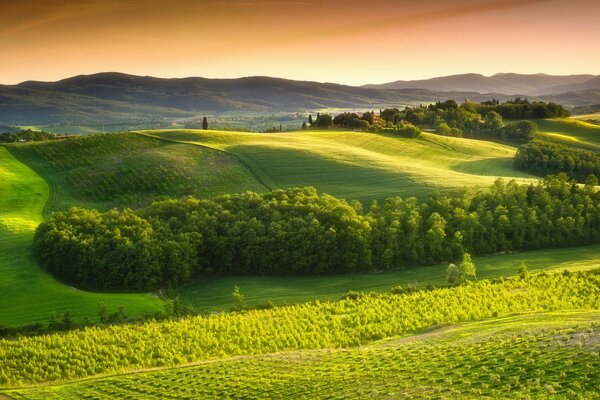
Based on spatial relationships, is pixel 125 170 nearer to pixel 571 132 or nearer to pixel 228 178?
pixel 228 178

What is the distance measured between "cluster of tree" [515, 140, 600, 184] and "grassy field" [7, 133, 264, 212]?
63070 mm

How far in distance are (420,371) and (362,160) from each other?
264ft

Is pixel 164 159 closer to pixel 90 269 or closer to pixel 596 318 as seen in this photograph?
pixel 90 269

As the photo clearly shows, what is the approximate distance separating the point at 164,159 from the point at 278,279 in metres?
42.1

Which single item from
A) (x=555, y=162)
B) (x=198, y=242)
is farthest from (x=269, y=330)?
(x=555, y=162)

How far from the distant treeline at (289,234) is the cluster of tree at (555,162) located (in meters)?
44.1

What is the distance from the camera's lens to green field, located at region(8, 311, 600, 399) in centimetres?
2673

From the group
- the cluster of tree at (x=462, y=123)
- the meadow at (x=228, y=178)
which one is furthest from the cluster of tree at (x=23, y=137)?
the cluster of tree at (x=462, y=123)

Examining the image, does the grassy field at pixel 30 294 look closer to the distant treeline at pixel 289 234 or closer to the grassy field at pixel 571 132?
the distant treeline at pixel 289 234

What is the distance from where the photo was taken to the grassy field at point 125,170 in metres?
93.8

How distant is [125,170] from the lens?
100125mm

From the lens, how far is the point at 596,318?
118 feet

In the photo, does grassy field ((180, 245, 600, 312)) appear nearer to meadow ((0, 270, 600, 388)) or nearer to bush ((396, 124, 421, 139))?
meadow ((0, 270, 600, 388))

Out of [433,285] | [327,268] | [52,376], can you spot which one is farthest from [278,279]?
[52,376]
